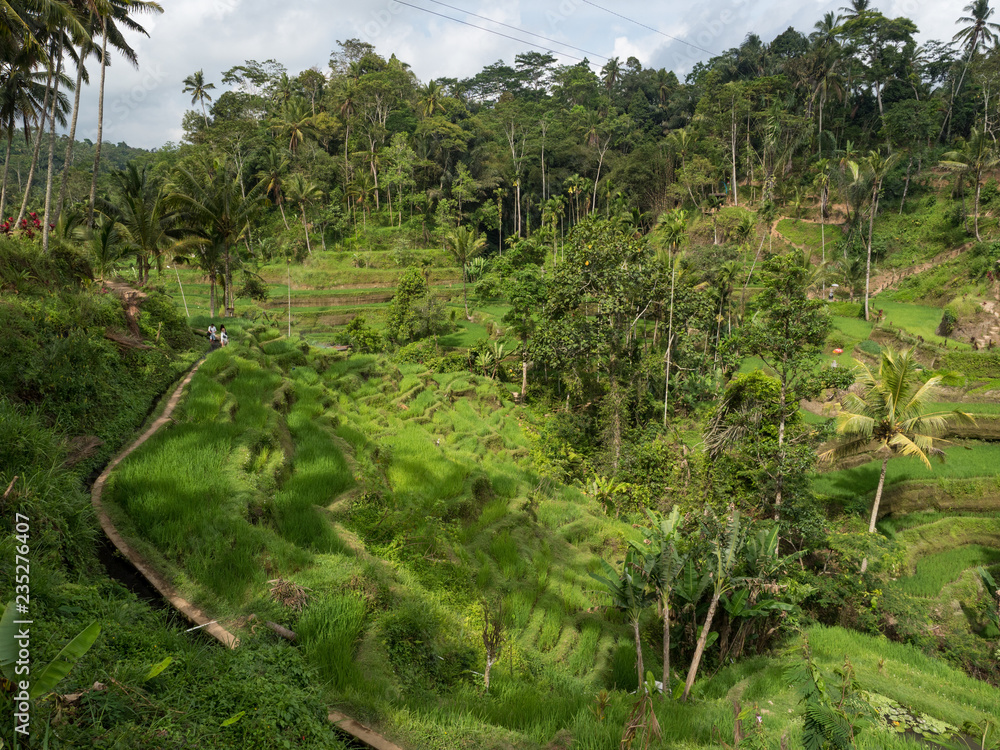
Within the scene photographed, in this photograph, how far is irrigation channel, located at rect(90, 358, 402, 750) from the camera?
4.01m

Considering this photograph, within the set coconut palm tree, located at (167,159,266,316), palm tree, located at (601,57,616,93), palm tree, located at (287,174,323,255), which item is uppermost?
palm tree, located at (601,57,616,93)

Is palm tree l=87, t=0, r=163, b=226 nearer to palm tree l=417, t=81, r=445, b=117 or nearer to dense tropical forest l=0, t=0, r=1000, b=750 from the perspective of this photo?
dense tropical forest l=0, t=0, r=1000, b=750

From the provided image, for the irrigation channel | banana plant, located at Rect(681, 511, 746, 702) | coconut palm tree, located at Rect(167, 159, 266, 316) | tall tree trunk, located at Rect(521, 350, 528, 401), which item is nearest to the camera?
the irrigation channel

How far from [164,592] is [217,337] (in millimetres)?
13046

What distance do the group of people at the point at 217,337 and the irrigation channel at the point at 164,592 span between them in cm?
972

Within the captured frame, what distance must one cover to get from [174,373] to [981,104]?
5895 cm

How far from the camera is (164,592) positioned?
4.89 metres

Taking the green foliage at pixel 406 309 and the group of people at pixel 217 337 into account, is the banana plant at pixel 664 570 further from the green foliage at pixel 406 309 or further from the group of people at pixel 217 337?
the green foliage at pixel 406 309

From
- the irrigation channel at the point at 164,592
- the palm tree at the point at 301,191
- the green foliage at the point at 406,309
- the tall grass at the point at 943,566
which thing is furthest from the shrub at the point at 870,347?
the palm tree at the point at 301,191

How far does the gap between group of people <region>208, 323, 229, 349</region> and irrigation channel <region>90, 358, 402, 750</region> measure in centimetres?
972

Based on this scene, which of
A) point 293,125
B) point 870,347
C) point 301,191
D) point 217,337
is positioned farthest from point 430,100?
point 870,347

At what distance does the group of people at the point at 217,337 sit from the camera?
15289mm

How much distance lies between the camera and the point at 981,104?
138 feet

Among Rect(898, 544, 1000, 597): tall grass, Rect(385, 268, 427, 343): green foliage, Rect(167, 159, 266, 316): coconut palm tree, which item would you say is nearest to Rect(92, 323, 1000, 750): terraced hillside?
Rect(898, 544, 1000, 597): tall grass
